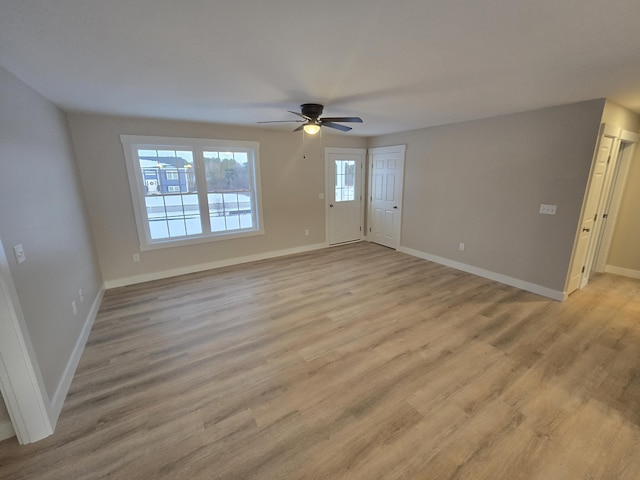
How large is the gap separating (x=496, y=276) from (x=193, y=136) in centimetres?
520

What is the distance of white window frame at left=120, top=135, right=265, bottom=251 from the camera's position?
388 centimetres

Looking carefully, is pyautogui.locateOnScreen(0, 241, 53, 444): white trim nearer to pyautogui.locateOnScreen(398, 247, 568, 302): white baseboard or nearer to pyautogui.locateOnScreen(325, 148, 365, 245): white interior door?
pyautogui.locateOnScreen(325, 148, 365, 245): white interior door

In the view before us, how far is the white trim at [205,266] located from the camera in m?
4.09

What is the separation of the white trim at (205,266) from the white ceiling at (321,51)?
2.44 meters

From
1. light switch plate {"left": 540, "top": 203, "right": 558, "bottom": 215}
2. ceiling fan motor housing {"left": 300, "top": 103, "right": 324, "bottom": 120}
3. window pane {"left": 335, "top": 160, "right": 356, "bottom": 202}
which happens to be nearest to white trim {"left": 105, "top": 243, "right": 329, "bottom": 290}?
window pane {"left": 335, "top": 160, "right": 356, "bottom": 202}

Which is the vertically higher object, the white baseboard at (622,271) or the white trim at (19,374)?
the white trim at (19,374)

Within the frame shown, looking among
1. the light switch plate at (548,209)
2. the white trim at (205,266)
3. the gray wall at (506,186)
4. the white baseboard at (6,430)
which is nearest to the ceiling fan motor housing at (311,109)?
the gray wall at (506,186)

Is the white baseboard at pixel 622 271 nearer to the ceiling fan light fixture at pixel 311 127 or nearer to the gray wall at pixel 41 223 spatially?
the ceiling fan light fixture at pixel 311 127

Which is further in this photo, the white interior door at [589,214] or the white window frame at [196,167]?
the white window frame at [196,167]

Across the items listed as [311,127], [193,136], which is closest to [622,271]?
[311,127]

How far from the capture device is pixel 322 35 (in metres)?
1.61

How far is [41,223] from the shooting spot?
7.11 feet

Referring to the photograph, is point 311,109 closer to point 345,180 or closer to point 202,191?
point 202,191

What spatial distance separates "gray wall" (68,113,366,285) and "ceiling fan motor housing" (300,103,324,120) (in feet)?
6.33
